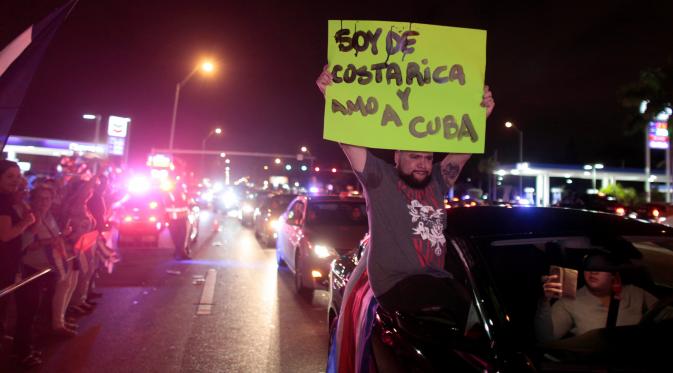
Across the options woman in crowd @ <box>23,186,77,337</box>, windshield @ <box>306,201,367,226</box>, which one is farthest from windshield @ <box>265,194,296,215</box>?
woman in crowd @ <box>23,186,77,337</box>

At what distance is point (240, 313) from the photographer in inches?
284

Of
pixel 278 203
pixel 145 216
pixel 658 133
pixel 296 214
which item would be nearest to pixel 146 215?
pixel 145 216

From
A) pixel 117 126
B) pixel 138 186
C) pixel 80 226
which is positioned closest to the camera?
pixel 80 226

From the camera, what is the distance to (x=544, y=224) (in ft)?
9.78

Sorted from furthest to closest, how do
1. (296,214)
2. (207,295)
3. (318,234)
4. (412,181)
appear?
(296,214)
(318,234)
(207,295)
(412,181)

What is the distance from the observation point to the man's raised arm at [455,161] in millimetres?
3404

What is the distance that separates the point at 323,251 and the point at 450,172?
5.01 m

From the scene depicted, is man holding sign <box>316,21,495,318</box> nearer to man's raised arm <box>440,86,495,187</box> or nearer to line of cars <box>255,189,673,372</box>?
man's raised arm <box>440,86,495,187</box>

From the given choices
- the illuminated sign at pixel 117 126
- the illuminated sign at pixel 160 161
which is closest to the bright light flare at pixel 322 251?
the illuminated sign at pixel 160 161

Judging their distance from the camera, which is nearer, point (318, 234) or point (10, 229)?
point (10, 229)

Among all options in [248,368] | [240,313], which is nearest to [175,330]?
[240,313]

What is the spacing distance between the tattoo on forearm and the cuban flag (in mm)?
2714

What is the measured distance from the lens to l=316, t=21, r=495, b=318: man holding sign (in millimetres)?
2885

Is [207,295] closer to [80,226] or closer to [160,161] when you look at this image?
[80,226]
